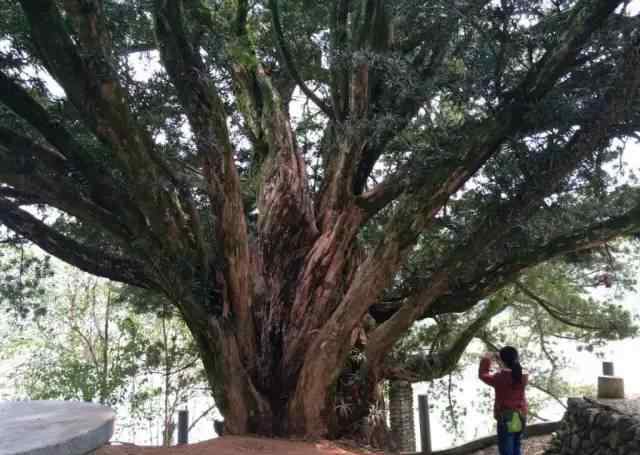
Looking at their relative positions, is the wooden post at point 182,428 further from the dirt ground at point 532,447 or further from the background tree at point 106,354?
the dirt ground at point 532,447

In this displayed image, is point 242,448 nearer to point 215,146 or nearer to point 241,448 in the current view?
point 241,448

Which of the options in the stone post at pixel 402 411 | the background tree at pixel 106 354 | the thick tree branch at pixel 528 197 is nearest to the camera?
the thick tree branch at pixel 528 197

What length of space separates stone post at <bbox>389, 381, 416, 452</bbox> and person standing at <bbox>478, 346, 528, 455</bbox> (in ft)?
8.28

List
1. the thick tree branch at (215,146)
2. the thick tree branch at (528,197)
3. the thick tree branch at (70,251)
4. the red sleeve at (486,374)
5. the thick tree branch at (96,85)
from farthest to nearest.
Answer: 1. the thick tree branch at (70,251)
2. the red sleeve at (486,374)
3. the thick tree branch at (215,146)
4. the thick tree branch at (528,197)
5. the thick tree branch at (96,85)

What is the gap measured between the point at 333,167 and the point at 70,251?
2.79m

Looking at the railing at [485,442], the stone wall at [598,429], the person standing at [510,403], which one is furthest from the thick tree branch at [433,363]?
the person standing at [510,403]

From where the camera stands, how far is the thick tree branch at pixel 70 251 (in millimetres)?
4938

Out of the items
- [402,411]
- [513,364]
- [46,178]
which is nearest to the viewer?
[46,178]

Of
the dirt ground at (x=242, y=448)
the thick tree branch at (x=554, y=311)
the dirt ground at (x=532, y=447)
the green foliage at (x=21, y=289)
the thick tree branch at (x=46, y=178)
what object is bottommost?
the dirt ground at (x=532, y=447)

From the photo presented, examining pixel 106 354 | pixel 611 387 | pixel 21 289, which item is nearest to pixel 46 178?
pixel 21 289

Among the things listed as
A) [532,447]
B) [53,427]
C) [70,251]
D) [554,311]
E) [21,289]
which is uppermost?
[70,251]

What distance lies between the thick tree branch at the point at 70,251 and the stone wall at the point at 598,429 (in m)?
4.27

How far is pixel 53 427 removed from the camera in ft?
8.95

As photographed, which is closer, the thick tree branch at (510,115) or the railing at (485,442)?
the thick tree branch at (510,115)
